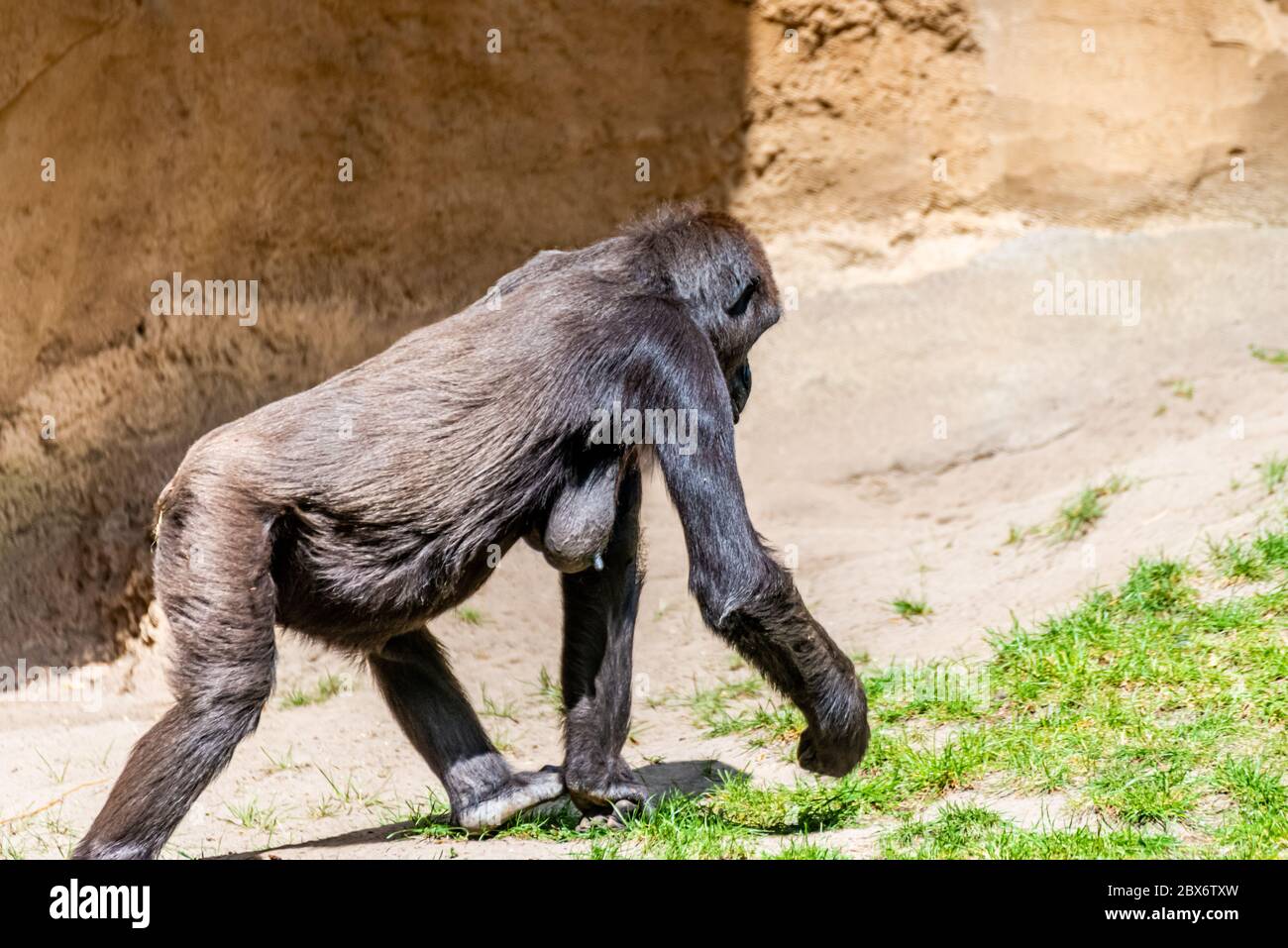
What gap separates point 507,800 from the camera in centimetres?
535

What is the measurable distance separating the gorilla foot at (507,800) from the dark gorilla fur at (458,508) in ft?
0.03

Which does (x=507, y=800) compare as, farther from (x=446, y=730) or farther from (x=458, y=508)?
(x=458, y=508)

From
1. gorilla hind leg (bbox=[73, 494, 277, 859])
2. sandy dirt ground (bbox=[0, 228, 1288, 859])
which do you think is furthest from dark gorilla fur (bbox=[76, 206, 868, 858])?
sandy dirt ground (bbox=[0, 228, 1288, 859])

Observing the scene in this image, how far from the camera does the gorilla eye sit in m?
5.41

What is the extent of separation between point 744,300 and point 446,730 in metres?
1.98

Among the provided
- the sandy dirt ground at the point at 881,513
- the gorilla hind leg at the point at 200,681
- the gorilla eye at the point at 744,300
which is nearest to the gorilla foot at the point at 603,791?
the sandy dirt ground at the point at 881,513

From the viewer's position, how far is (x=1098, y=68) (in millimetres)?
9852

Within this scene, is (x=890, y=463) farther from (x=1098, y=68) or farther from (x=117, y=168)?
(x=117, y=168)

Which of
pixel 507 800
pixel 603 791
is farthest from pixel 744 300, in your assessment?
pixel 507 800

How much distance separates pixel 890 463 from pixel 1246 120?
3509mm

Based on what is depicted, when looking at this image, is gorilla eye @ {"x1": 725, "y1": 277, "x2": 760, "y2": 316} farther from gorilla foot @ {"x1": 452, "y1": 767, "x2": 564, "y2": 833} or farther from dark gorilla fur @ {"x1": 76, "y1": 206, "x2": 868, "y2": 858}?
gorilla foot @ {"x1": 452, "y1": 767, "x2": 564, "y2": 833}

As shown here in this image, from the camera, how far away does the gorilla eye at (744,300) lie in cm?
541

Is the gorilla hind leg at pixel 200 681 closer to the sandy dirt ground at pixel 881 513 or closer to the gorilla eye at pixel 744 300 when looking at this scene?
the sandy dirt ground at pixel 881 513
